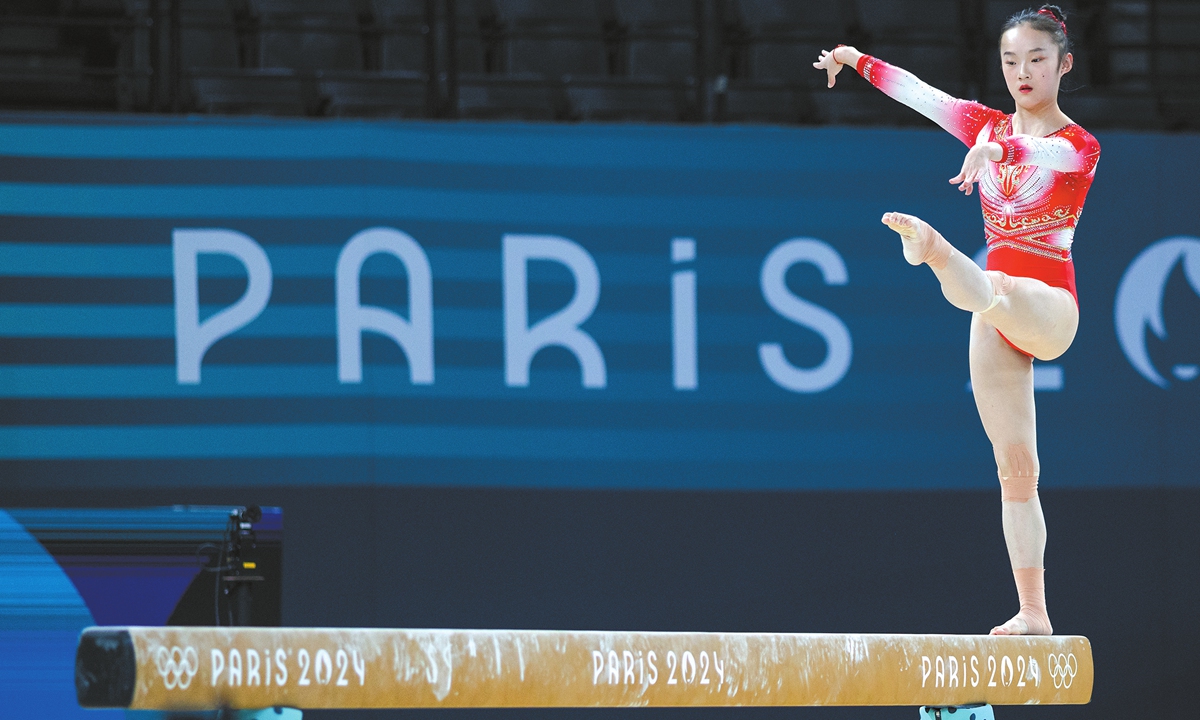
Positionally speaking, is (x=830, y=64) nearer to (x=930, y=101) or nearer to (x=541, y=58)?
(x=930, y=101)

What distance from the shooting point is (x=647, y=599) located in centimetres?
709

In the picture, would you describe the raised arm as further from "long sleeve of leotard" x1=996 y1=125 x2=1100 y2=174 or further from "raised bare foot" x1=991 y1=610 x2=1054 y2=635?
"raised bare foot" x1=991 y1=610 x2=1054 y2=635

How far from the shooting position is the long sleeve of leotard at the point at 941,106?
14.0 feet

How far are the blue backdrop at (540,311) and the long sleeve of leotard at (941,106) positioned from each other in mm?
2904

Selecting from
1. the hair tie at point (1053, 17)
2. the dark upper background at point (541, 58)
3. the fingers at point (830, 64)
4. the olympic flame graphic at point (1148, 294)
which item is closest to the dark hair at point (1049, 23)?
the hair tie at point (1053, 17)

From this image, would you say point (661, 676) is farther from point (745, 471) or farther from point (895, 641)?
point (745, 471)

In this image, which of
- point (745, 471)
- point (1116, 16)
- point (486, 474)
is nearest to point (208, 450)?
point (486, 474)

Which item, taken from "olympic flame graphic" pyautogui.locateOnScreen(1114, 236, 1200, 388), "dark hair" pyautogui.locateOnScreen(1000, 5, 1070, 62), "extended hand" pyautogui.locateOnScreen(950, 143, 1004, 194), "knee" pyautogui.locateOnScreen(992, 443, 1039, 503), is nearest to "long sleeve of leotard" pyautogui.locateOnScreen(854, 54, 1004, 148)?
"dark hair" pyautogui.locateOnScreen(1000, 5, 1070, 62)

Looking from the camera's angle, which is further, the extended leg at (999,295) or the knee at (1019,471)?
the knee at (1019,471)

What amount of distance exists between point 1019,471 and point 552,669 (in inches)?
67.0

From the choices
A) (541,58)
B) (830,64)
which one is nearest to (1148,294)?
(541,58)

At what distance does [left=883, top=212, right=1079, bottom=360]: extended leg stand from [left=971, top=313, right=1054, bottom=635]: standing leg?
0.10 metres

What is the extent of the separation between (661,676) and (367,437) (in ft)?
12.0

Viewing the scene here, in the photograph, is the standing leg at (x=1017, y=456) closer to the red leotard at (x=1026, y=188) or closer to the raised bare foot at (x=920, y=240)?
the red leotard at (x=1026, y=188)
